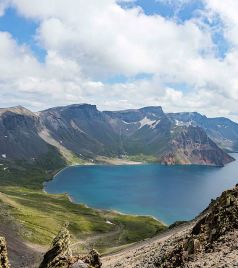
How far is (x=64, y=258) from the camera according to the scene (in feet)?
127

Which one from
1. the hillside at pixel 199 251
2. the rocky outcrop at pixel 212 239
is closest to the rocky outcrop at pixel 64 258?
the hillside at pixel 199 251

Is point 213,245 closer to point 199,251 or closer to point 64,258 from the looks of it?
point 199,251

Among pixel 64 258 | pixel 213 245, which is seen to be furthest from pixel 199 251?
pixel 64 258

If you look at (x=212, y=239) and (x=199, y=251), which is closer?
(x=199, y=251)

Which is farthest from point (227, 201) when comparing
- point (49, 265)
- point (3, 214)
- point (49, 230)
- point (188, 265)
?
point (3, 214)

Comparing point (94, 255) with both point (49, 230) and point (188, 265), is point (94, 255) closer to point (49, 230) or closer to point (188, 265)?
point (188, 265)

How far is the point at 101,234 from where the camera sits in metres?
198

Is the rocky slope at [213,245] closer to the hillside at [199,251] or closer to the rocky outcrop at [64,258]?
the hillside at [199,251]

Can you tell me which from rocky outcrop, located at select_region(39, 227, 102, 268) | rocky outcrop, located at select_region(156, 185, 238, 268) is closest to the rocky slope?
rocky outcrop, located at select_region(156, 185, 238, 268)

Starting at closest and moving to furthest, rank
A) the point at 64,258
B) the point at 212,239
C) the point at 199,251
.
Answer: the point at 64,258 → the point at 199,251 → the point at 212,239

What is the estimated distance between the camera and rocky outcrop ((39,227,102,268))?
3853 centimetres

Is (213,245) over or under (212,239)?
under

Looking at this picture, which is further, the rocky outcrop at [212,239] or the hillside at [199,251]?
the rocky outcrop at [212,239]

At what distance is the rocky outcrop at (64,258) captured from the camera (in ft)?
126
